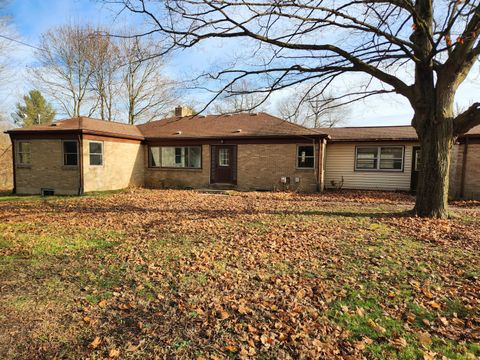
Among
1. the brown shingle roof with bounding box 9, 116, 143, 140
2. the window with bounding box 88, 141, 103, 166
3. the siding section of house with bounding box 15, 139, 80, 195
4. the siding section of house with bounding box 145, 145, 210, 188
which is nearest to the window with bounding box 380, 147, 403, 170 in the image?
the siding section of house with bounding box 145, 145, 210, 188

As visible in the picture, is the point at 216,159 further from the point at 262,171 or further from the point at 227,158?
the point at 262,171

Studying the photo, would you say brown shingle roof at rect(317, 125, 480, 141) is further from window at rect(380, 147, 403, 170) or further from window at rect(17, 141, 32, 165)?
window at rect(17, 141, 32, 165)

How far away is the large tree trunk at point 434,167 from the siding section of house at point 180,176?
11357mm

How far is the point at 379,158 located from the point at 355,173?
1502mm

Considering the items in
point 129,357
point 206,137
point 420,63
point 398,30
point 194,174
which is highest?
point 398,30

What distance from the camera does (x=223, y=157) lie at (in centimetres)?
1722

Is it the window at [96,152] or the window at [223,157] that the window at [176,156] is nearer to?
the window at [223,157]

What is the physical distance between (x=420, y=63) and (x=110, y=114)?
28538 mm

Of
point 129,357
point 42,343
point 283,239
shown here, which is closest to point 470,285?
point 283,239

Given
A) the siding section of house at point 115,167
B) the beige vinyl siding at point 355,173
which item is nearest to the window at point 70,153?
the siding section of house at point 115,167

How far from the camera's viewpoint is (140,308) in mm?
3557

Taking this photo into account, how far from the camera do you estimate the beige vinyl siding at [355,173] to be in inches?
609

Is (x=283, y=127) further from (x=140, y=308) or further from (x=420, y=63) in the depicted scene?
(x=140, y=308)

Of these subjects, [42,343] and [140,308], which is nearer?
[42,343]
